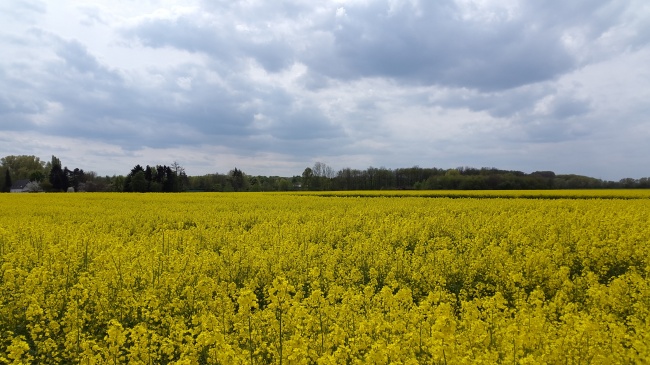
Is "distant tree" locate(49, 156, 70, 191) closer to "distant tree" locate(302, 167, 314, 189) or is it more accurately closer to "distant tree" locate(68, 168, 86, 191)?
"distant tree" locate(68, 168, 86, 191)

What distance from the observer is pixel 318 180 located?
83.4 meters

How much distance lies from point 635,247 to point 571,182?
62.9 metres

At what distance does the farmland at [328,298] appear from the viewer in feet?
15.3

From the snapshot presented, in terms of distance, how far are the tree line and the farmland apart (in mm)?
52145

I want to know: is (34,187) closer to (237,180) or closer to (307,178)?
(237,180)

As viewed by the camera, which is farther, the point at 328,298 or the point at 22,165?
the point at 22,165

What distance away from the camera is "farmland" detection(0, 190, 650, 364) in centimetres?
466

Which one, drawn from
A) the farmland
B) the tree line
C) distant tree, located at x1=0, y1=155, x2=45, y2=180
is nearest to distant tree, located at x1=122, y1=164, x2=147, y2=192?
the tree line

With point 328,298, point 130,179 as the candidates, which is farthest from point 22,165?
point 328,298

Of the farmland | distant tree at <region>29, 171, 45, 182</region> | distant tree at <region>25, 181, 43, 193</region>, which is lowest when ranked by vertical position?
the farmland

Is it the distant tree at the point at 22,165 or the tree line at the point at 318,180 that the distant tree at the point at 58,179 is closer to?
the tree line at the point at 318,180

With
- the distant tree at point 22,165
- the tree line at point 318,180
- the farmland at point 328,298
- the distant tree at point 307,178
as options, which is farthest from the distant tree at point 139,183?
the farmland at point 328,298

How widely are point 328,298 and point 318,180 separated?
252 feet

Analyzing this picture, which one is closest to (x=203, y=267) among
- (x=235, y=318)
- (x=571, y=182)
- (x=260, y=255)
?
(x=260, y=255)
